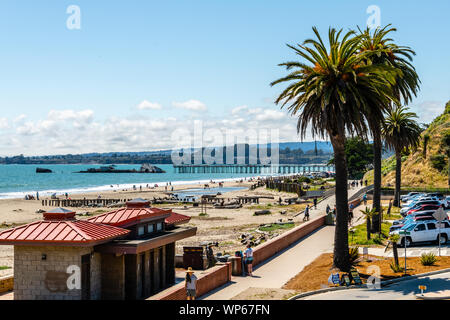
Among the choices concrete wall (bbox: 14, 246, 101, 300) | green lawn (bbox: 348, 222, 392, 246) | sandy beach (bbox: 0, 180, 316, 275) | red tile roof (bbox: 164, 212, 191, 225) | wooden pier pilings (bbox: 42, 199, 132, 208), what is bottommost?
wooden pier pilings (bbox: 42, 199, 132, 208)

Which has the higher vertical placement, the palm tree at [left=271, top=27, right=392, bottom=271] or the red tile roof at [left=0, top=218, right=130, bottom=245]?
the palm tree at [left=271, top=27, right=392, bottom=271]

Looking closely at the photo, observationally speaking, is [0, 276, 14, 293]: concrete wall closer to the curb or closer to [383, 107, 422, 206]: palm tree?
the curb

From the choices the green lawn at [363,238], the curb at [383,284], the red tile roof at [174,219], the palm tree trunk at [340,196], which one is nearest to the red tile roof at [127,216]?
the red tile roof at [174,219]

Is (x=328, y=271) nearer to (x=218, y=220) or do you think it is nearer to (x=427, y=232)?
(x=427, y=232)

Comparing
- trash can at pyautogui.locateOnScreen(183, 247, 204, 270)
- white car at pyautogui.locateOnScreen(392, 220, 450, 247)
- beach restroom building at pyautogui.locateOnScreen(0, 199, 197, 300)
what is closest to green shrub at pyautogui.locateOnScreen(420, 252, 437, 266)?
white car at pyautogui.locateOnScreen(392, 220, 450, 247)

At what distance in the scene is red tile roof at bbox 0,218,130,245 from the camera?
1531cm

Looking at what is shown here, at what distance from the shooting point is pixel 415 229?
28.2m

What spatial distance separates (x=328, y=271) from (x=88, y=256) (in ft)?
37.5

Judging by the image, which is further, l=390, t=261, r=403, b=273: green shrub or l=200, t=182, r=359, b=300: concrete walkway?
l=390, t=261, r=403, b=273: green shrub

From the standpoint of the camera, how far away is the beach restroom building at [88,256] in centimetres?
1564

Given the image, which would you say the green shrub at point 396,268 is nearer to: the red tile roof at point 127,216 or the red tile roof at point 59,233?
the red tile roof at point 127,216

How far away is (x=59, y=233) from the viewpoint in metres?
15.7

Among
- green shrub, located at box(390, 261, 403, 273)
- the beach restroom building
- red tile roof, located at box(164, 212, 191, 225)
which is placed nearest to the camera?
the beach restroom building

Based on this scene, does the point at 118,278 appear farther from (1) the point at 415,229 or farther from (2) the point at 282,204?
(2) the point at 282,204
